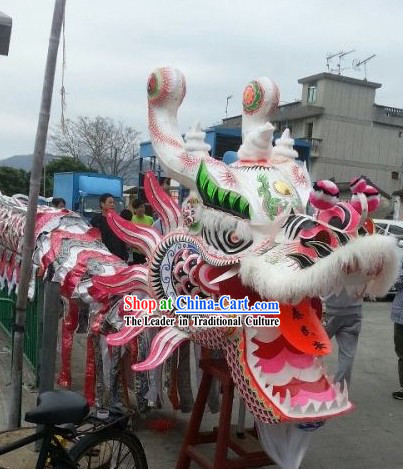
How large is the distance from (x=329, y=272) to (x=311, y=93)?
2706 cm

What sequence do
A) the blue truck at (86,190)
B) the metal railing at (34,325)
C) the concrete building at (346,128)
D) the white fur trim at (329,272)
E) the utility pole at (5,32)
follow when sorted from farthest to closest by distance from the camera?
the concrete building at (346,128)
the blue truck at (86,190)
the metal railing at (34,325)
the utility pole at (5,32)
the white fur trim at (329,272)

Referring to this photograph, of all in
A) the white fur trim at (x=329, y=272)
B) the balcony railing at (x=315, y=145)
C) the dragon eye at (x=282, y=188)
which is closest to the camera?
the white fur trim at (x=329, y=272)

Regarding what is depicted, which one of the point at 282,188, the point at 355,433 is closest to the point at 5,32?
the point at 282,188

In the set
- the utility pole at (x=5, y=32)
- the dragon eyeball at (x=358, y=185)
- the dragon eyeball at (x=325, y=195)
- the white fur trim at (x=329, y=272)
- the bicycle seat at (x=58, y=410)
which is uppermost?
the utility pole at (x=5, y=32)

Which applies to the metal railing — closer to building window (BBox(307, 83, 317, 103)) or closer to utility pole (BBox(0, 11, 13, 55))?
utility pole (BBox(0, 11, 13, 55))

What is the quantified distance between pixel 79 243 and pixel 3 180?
17.8m

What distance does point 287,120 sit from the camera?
27.9 meters

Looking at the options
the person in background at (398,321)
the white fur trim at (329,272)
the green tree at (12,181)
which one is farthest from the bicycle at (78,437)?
the green tree at (12,181)

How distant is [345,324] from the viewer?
426 centimetres

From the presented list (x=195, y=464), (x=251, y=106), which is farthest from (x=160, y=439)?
(x=251, y=106)

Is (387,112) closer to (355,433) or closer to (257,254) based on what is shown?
(355,433)

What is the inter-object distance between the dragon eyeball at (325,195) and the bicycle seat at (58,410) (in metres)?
1.28

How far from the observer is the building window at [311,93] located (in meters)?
27.6

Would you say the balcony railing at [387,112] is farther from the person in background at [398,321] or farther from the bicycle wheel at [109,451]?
the bicycle wheel at [109,451]
